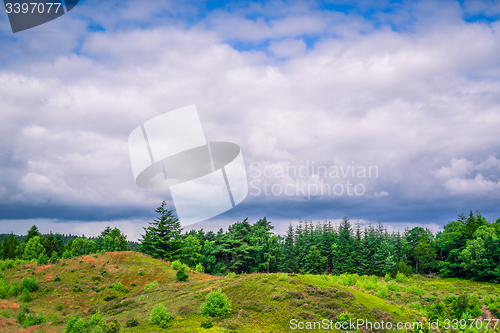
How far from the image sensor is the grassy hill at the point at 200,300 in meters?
20.2

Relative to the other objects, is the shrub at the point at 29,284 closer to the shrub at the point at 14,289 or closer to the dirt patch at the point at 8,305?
the shrub at the point at 14,289

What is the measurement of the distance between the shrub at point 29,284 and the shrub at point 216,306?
1199 inches

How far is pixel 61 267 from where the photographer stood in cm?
4575

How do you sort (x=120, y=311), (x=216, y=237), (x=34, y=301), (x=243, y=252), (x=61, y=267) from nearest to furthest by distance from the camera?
(x=120, y=311) → (x=34, y=301) → (x=61, y=267) → (x=243, y=252) → (x=216, y=237)

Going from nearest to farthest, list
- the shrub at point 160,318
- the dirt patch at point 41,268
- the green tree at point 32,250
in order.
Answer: the shrub at point 160,318 < the dirt patch at point 41,268 < the green tree at point 32,250

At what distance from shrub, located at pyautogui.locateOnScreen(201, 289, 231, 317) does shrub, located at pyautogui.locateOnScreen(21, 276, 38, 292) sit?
3045 cm

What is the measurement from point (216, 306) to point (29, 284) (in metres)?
31.6

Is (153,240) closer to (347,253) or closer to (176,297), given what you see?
(176,297)

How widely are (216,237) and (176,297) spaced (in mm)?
63613

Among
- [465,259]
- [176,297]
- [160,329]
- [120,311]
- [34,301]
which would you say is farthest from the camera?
[465,259]

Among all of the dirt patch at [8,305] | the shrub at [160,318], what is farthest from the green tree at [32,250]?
the shrub at [160,318]

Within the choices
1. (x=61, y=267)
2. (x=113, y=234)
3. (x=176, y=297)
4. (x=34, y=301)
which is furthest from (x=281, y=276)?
(x=113, y=234)

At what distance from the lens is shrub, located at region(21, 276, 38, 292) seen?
37250 mm

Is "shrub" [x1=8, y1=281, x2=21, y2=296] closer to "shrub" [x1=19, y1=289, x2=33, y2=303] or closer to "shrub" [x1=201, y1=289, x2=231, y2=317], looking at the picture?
"shrub" [x1=19, y1=289, x2=33, y2=303]
